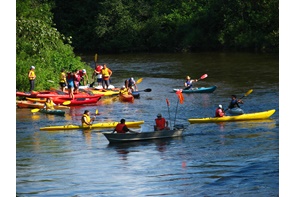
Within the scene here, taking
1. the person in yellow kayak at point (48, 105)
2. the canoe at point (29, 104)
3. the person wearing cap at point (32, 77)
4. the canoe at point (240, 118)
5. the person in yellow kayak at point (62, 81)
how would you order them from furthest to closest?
the person in yellow kayak at point (62, 81) < the person wearing cap at point (32, 77) < the canoe at point (29, 104) < the person in yellow kayak at point (48, 105) < the canoe at point (240, 118)

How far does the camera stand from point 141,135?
1972 cm

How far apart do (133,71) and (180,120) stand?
61.2 feet

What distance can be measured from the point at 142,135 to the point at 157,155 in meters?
1.72

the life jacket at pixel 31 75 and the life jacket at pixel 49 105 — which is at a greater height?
the life jacket at pixel 31 75

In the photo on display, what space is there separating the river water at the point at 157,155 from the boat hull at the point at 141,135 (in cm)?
19

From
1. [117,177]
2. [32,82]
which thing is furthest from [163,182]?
[32,82]

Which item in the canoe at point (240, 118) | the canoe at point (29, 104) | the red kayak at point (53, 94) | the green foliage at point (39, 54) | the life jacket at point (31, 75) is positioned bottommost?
the canoe at point (240, 118)

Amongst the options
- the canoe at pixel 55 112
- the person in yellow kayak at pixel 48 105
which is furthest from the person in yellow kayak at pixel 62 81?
the canoe at pixel 55 112

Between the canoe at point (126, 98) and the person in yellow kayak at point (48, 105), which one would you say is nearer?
the person in yellow kayak at point (48, 105)

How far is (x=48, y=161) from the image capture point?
57.6 feet

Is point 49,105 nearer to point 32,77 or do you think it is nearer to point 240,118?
point 32,77

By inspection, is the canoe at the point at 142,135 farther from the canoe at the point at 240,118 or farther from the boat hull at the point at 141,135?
the canoe at the point at 240,118

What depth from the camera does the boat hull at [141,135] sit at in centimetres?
1944
